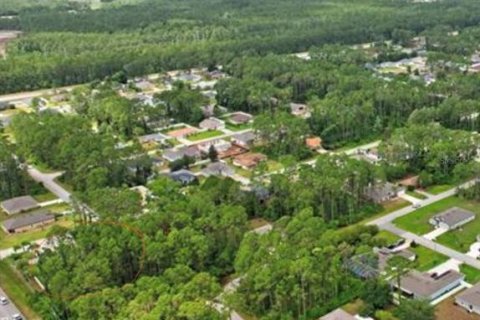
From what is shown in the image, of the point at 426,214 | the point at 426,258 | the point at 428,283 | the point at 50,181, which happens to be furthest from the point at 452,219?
the point at 50,181

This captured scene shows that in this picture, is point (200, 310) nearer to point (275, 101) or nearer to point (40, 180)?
point (40, 180)

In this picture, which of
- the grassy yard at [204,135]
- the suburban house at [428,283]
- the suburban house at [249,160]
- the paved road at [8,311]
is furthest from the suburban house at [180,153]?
the suburban house at [428,283]

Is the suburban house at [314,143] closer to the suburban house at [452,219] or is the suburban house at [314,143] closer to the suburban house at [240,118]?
the suburban house at [240,118]

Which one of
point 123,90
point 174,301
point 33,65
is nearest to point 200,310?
point 174,301

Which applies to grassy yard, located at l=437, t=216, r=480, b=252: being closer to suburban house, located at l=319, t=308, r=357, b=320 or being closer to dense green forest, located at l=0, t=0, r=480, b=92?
suburban house, located at l=319, t=308, r=357, b=320

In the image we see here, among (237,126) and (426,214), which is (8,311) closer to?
(426,214)

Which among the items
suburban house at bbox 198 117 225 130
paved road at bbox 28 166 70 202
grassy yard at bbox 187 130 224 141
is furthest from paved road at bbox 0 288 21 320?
suburban house at bbox 198 117 225 130
